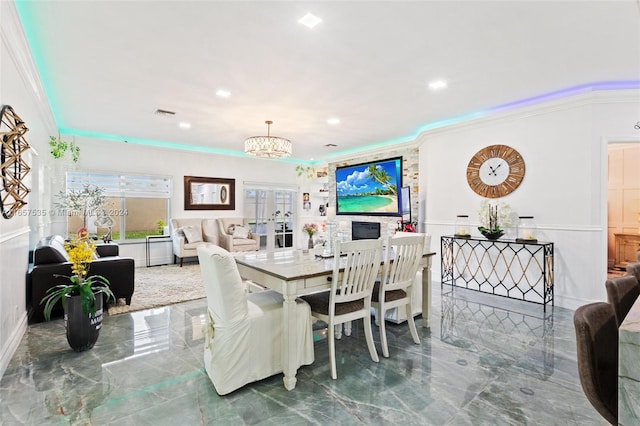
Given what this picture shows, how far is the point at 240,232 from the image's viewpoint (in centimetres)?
741

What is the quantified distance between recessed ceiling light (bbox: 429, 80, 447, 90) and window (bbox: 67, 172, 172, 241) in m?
5.89

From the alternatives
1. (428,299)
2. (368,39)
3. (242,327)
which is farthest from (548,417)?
(368,39)

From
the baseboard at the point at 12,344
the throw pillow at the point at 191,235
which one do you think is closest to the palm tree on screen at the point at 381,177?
the throw pillow at the point at 191,235

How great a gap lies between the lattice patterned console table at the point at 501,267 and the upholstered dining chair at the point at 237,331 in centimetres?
345

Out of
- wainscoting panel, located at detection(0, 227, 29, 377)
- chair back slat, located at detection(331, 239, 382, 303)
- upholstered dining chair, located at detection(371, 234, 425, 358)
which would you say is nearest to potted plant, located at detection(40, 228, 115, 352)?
wainscoting panel, located at detection(0, 227, 29, 377)

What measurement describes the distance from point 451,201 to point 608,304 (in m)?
4.12

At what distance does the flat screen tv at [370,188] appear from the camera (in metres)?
6.59

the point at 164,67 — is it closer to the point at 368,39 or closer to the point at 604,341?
the point at 368,39

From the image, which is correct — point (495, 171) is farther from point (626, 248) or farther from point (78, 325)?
point (78, 325)

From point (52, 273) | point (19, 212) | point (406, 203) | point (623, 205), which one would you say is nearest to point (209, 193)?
point (52, 273)

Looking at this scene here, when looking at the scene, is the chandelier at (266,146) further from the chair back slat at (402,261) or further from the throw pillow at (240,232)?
the throw pillow at (240,232)

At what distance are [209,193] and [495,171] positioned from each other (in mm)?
6109

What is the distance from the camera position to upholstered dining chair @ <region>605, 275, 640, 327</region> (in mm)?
1456

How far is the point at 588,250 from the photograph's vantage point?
12.8 ft
